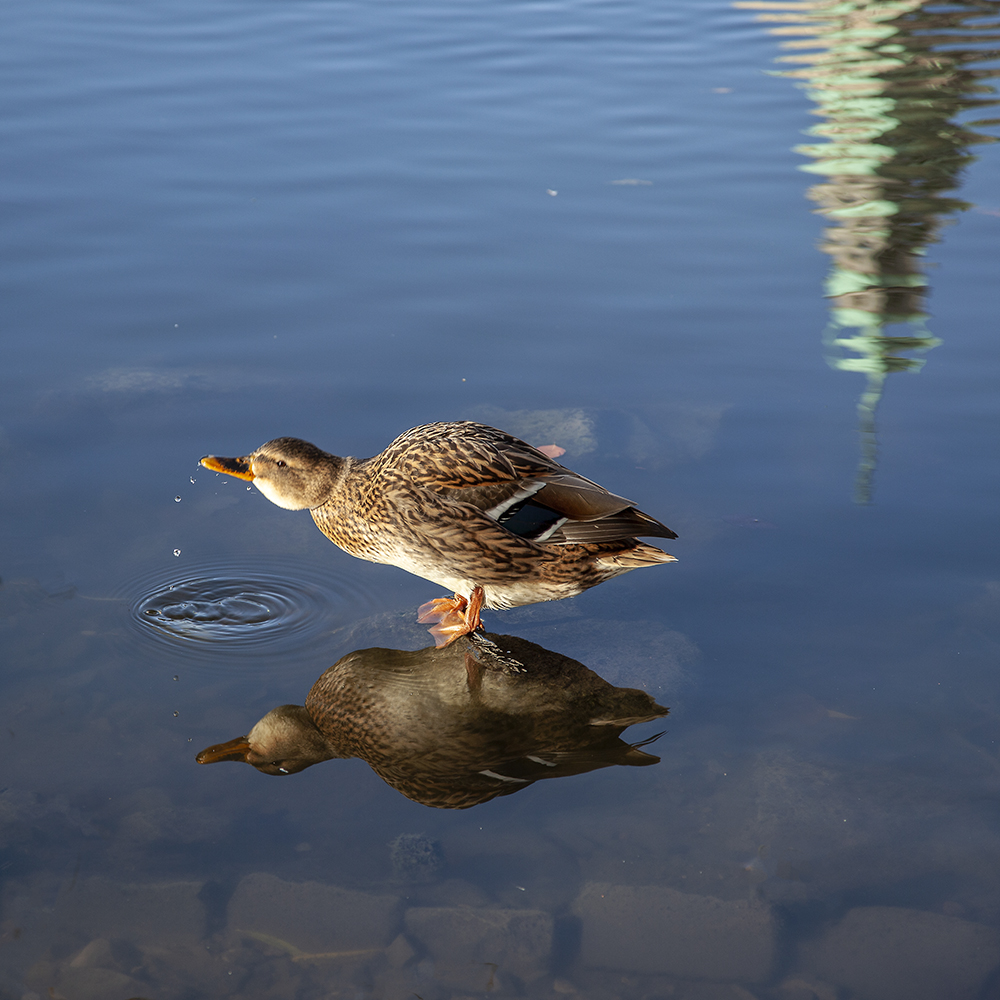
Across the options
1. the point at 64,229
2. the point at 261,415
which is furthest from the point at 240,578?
the point at 64,229

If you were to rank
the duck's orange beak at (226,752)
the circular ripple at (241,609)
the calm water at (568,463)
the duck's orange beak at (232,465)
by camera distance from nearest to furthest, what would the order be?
the calm water at (568,463), the duck's orange beak at (226,752), the circular ripple at (241,609), the duck's orange beak at (232,465)

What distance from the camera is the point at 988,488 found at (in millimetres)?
4887

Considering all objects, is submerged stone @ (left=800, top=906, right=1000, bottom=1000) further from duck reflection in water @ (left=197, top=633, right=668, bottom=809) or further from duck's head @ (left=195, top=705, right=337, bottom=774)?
duck's head @ (left=195, top=705, right=337, bottom=774)

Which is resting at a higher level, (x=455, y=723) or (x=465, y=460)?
(x=465, y=460)

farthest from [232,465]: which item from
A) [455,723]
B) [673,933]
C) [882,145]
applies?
[882,145]

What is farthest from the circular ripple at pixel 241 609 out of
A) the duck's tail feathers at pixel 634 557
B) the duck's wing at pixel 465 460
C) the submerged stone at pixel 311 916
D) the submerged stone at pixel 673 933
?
the submerged stone at pixel 673 933

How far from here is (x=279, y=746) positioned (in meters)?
3.54

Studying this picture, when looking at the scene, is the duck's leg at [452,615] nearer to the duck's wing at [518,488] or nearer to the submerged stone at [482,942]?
the duck's wing at [518,488]

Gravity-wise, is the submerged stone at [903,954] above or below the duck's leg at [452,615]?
below

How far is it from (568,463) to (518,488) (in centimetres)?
100

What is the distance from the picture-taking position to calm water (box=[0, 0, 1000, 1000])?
294cm

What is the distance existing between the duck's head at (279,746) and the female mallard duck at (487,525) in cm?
68

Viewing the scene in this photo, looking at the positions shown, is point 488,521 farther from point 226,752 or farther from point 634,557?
point 226,752

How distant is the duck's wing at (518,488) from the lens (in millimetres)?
4051
